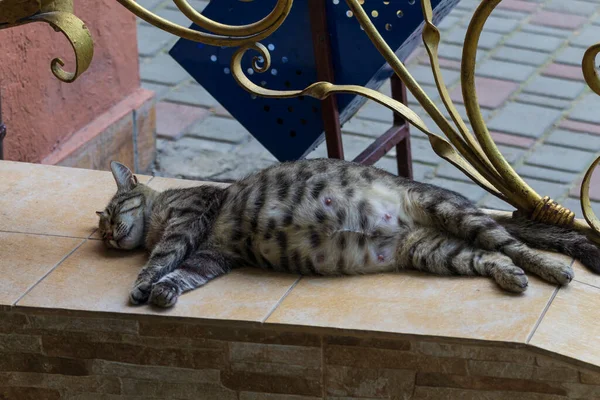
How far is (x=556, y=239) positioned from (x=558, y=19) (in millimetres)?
3496

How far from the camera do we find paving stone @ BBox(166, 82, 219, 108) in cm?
568

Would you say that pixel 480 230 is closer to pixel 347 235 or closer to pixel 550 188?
pixel 347 235

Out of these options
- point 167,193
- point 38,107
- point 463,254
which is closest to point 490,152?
point 463,254

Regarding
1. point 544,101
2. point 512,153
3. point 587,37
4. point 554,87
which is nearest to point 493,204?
point 512,153

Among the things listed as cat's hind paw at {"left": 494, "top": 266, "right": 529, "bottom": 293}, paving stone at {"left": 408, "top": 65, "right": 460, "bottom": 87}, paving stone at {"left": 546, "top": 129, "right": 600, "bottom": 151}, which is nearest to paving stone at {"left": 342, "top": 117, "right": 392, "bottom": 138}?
paving stone at {"left": 408, "top": 65, "right": 460, "bottom": 87}

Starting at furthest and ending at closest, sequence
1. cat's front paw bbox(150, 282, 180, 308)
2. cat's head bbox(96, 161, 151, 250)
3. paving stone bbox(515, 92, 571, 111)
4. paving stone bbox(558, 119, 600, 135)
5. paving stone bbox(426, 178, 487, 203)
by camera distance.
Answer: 1. paving stone bbox(515, 92, 571, 111)
2. paving stone bbox(558, 119, 600, 135)
3. paving stone bbox(426, 178, 487, 203)
4. cat's head bbox(96, 161, 151, 250)
5. cat's front paw bbox(150, 282, 180, 308)

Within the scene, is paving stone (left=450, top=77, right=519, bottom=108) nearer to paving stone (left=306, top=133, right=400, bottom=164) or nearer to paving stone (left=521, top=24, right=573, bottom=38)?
paving stone (left=306, top=133, right=400, bottom=164)

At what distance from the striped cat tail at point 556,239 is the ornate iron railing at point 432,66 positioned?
25mm

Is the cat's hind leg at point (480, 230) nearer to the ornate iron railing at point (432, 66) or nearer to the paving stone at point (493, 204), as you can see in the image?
the ornate iron railing at point (432, 66)

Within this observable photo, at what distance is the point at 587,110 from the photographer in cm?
539

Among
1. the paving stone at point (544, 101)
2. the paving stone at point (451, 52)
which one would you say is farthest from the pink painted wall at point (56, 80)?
the paving stone at point (544, 101)

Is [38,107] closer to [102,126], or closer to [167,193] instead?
[102,126]

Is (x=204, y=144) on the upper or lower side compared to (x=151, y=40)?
lower

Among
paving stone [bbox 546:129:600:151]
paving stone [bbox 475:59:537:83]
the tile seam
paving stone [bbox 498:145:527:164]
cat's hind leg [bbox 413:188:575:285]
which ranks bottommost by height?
paving stone [bbox 498:145:527:164]
